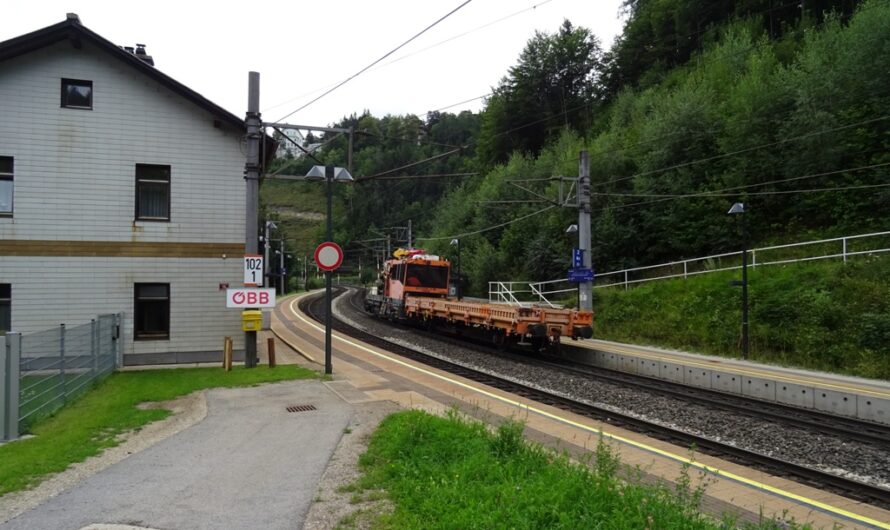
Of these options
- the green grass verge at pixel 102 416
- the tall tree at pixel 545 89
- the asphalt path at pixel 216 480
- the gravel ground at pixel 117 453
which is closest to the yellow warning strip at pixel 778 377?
the asphalt path at pixel 216 480

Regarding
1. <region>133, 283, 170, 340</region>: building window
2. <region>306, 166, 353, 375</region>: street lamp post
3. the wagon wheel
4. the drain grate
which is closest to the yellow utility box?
<region>306, 166, 353, 375</region>: street lamp post

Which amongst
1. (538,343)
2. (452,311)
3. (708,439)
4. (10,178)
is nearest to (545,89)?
(452,311)

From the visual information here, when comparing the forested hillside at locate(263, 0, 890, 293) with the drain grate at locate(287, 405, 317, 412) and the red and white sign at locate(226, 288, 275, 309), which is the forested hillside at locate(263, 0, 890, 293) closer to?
the red and white sign at locate(226, 288, 275, 309)

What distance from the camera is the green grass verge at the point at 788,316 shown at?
14.9m

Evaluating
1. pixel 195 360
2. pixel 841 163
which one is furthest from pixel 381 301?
pixel 841 163

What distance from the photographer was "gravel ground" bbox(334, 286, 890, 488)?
7777 millimetres

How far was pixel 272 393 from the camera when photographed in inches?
418

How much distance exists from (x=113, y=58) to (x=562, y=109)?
149ft

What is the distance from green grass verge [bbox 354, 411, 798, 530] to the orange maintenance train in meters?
10.5

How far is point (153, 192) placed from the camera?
1602 cm

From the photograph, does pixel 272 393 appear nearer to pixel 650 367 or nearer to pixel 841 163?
pixel 650 367

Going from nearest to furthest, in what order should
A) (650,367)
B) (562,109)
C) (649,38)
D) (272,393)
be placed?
(272,393) < (650,367) < (649,38) < (562,109)

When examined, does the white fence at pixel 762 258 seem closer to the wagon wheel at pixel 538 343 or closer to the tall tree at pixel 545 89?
the wagon wheel at pixel 538 343

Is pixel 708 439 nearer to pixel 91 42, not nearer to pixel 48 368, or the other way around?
pixel 48 368
